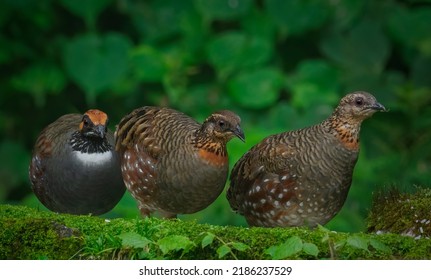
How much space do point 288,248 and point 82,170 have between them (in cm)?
116

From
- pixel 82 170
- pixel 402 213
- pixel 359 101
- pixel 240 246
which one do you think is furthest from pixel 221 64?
pixel 240 246

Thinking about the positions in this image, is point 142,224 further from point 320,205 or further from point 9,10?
point 9,10

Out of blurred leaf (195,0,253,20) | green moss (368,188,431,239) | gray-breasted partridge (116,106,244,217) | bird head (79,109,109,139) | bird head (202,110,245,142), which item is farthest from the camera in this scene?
blurred leaf (195,0,253,20)

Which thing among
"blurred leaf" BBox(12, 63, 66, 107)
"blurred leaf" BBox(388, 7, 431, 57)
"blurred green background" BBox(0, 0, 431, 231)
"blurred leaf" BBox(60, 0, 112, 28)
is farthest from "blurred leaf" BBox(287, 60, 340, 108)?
"blurred leaf" BBox(12, 63, 66, 107)

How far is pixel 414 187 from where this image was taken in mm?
4645

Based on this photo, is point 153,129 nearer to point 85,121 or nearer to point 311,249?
point 85,121

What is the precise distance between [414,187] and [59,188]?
1499 mm

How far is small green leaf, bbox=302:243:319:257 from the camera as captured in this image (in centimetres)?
405

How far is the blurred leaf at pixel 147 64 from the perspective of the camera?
704 cm

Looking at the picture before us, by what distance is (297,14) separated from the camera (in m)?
7.24

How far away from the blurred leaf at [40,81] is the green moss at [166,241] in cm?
299

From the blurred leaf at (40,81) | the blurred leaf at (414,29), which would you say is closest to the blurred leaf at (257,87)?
the blurred leaf at (414,29)

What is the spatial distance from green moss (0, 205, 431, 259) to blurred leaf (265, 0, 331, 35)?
3174 mm

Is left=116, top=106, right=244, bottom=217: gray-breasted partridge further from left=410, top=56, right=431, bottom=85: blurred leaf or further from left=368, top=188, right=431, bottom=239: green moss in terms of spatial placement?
left=410, top=56, right=431, bottom=85: blurred leaf
